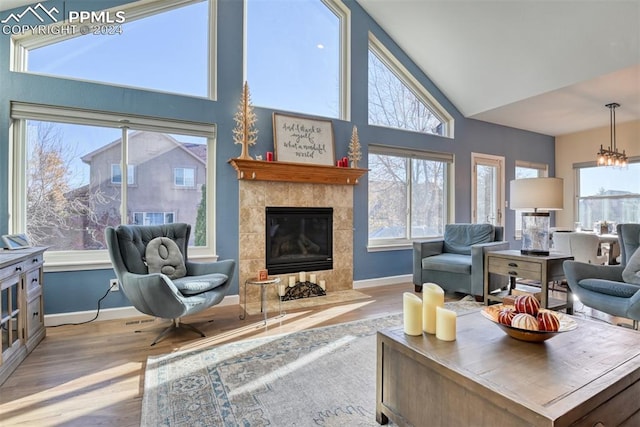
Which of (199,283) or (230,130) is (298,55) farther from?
(199,283)

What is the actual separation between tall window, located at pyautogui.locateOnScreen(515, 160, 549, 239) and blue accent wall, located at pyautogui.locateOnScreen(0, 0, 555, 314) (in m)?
0.20

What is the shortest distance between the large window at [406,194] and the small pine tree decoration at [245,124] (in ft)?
5.66

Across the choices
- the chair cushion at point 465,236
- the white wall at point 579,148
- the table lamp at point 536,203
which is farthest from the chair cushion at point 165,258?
the white wall at point 579,148

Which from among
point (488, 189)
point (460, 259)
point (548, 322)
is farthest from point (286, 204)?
point (488, 189)

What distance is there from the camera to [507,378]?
3.72 ft

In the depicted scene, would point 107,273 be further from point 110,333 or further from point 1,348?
point 1,348

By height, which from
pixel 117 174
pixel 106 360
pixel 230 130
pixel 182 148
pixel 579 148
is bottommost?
pixel 106 360

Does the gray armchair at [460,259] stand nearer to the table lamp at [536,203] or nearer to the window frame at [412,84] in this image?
the table lamp at [536,203]

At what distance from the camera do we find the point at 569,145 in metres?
6.23

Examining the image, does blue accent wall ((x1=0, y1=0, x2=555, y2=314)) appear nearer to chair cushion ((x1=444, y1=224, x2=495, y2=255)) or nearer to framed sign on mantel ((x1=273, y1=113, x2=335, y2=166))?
framed sign on mantel ((x1=273, y1=113, x2=335, y2=166))

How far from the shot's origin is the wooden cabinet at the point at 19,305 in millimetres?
2010

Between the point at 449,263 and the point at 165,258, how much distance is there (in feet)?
10.1

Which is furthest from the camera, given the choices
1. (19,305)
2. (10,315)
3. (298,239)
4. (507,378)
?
(298,239)

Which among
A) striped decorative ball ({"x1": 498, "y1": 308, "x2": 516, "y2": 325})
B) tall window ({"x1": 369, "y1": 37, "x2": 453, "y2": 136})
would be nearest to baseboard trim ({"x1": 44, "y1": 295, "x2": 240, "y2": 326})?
striped decorative ball ({"x1": 498, "y1": 308, "x2": 516, "y2": 325})
